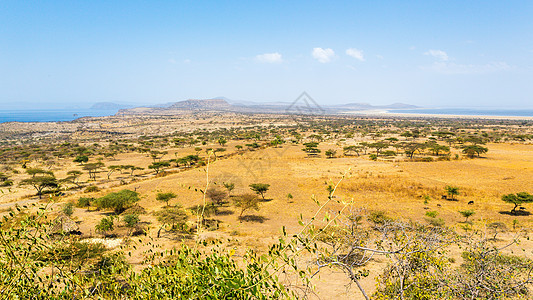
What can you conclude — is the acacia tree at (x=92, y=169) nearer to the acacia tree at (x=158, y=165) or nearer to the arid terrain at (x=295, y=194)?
the arid terrain at (x=295, y=194)

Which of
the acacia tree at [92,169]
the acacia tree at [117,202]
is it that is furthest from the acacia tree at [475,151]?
the acacia tree at [92,169]

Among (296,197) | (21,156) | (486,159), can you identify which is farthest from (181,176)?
(486,159)

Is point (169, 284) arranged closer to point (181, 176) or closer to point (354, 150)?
point (181, 176)

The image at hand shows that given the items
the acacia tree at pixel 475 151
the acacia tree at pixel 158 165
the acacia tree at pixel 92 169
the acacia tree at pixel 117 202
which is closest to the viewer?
the acacia tree at pixel 117 202

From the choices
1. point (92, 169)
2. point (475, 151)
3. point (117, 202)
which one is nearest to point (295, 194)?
point (117, 202)

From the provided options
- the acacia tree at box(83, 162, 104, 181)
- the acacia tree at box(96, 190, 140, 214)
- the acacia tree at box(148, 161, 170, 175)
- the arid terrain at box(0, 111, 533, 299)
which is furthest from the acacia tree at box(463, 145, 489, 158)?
the acacia tree at box(83, 162, 104, 181)

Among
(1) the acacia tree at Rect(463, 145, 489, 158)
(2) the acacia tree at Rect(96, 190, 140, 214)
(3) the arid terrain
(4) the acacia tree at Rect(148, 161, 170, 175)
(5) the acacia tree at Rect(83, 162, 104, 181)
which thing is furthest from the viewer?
(1) the acacia tree at Rect(463, 145, 489, 158)

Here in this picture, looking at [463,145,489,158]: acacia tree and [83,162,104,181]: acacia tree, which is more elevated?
[463,145,489,158]: acacia tree

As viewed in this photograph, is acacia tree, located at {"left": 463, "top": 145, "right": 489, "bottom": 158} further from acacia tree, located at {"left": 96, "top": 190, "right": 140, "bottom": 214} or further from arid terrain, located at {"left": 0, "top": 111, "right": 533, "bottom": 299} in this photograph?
acacia tree, located at {"left": 96, "top": 190, "right": 140, "bottom": 214}

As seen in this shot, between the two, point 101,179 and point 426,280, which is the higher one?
point 426,280

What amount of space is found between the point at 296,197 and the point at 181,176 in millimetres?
18252

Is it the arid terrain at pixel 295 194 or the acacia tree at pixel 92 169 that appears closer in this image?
the arid terrain at pixel 295 194

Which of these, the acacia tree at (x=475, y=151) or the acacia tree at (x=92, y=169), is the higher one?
the acacia tree at (x=475, y=151)

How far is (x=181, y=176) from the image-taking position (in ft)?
116
